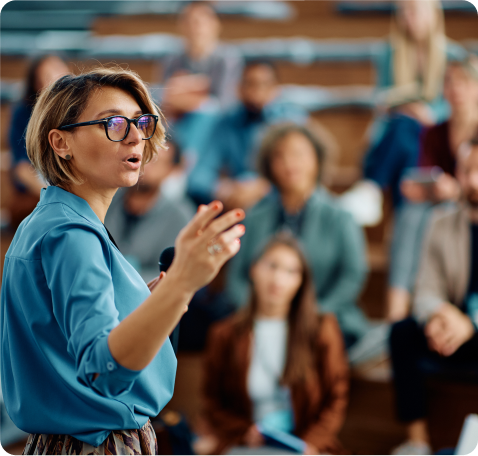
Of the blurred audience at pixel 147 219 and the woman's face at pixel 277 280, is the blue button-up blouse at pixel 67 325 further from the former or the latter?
the blurred audience at pixel 147 219

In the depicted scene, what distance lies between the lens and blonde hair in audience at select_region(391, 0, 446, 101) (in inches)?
78.8

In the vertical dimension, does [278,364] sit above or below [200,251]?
below

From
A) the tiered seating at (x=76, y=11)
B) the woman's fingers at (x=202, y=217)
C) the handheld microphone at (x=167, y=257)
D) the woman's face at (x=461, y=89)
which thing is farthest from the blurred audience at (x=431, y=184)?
the tiered seating at (x=76, y=11)

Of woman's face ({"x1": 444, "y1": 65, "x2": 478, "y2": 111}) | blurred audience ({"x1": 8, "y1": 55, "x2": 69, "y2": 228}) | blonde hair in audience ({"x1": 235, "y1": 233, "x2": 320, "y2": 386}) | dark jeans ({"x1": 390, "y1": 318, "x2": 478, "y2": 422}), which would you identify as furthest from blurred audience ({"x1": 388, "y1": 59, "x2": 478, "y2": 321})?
blurred audience ({"x1": 8, "y1": 55, "x2": 69, "y2": 228})

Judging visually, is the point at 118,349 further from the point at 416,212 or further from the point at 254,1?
the point at 254,1

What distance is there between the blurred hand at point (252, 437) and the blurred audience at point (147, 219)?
1.70 ft

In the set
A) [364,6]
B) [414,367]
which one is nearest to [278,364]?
[414,367]

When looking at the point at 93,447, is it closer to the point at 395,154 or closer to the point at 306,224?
the point at 306,224

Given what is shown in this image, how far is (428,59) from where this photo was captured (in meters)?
2.01

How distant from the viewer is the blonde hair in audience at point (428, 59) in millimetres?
2002

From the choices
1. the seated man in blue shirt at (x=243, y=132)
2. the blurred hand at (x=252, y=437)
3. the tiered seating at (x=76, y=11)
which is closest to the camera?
the blurred hand at (x=252, y=437)

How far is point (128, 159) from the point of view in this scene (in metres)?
0.48

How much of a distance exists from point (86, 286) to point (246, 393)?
1.12 meters

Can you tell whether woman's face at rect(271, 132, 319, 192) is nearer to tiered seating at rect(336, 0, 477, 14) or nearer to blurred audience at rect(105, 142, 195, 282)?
blurred audience at rect(105, 142, 195, 282)
